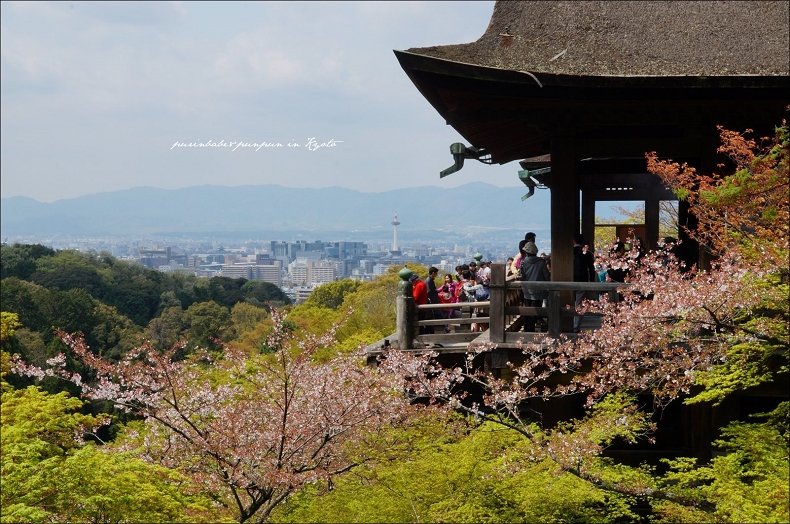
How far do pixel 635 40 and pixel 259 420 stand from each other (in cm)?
636

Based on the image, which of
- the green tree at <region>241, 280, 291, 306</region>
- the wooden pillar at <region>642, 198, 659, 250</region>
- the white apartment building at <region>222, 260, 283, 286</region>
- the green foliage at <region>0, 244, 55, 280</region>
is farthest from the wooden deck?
the white apartment building at <region>222, 260, 283, 286</region>

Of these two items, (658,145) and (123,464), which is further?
(658,145)

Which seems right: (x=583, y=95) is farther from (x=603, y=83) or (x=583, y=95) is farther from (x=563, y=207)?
(x=563, y=207)

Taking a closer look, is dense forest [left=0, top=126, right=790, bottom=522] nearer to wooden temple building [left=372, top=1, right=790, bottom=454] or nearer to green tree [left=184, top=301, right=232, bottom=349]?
wooden temple building [left=372, top=1, right=790, bottom=454]

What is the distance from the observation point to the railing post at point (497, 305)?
10.6 m

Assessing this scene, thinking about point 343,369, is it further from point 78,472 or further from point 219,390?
point 78,472

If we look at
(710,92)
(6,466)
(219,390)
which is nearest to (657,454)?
(710,92)

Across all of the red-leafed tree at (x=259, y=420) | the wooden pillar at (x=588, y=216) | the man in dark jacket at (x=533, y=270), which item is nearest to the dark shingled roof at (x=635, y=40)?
the man in dark jacket at (x=533, y=270)

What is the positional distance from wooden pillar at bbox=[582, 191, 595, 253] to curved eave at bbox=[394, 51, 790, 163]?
678 centimetres

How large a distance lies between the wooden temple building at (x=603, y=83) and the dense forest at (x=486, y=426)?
1.93 ft

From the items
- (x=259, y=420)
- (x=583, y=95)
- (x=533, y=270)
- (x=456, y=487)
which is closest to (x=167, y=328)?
(x=259, y=420)

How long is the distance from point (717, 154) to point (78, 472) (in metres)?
7.63

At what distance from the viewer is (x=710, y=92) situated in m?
10.4

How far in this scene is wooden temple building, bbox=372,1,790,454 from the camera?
33.3ft
